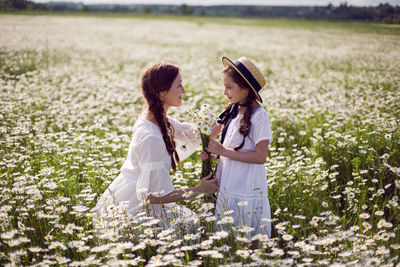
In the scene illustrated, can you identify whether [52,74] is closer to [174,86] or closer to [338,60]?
[174,86]

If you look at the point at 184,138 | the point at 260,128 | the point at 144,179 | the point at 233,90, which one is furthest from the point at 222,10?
the point at 144,179

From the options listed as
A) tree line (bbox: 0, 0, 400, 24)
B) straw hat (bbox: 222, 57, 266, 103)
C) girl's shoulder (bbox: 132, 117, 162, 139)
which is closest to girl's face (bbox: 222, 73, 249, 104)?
straw hat (bbox: 222, 57, 266, 103)

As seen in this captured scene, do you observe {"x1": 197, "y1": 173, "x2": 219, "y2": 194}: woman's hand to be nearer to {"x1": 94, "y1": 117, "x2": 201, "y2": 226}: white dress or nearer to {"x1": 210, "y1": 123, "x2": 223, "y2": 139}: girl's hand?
{"x1": 94, "y1": 117, "x2": 201, "y2": 226}: white dress

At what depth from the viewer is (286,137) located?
5.41 metres

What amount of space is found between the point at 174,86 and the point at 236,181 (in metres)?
1.10

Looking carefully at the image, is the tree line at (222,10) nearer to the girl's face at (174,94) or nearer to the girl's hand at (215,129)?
the girl's hand at (215,129)

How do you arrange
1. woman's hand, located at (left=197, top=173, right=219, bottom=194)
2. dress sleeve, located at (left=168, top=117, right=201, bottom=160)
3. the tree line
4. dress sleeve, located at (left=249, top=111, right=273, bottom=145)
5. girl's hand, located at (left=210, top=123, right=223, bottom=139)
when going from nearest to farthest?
1. dress sleeve, located at (left=249, top=111, right=273, bottom=145)
2. woman's hand, located at (left=197, top=173, right=219, bottom=194)
3. girl's hand, located at (left=210, top=123, right=223, bottom=139)
4. dress sleeve, located at (left=168, top=117, right=201, bottom=160)
5. the tree line

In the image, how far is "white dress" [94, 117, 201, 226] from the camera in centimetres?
284

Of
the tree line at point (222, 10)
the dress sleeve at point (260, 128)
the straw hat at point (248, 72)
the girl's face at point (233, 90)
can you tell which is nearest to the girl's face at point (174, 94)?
the girl's face at point (233, 90)

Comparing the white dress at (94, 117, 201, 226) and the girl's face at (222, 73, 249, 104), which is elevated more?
the girl's face at (222, 73, 249, 104)

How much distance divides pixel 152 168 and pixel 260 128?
3.46ft

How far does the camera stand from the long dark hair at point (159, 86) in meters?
2.99

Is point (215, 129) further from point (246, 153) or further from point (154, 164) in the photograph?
point (154, 164)

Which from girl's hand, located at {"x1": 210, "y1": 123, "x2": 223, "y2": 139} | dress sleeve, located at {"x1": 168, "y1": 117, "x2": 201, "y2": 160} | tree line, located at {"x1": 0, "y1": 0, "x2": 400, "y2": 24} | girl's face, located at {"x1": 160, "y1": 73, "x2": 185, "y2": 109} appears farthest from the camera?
tree line, located at {"x1": 0, "y1": 0, "x2": 400, "y2": 24}
